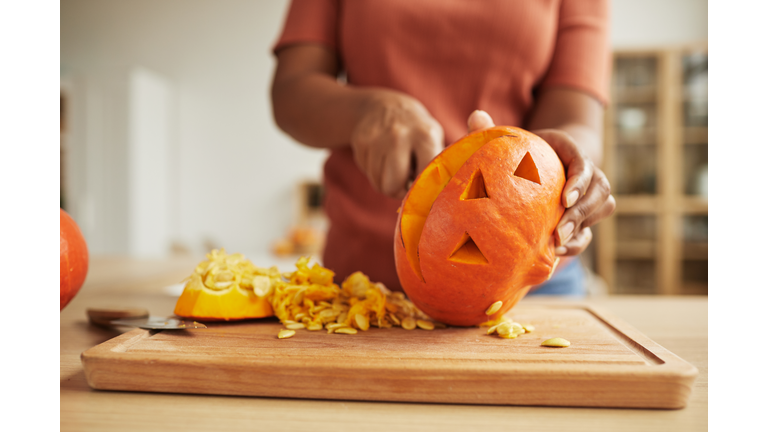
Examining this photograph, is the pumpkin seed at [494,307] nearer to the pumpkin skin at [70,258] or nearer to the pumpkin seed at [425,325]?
the pumpkin seed at [425,325]

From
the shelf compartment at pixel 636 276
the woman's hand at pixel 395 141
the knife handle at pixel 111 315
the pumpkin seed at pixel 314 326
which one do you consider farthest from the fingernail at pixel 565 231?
the shelf compartment at pixel 636 276

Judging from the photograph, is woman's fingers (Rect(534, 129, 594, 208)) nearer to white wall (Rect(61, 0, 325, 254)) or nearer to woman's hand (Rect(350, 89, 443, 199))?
woman's hand (Rect(350, 89, 443, 199))

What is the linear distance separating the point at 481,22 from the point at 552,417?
78cm

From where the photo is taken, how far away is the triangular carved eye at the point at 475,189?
604 millimetres

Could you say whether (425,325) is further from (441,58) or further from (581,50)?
(581,50)

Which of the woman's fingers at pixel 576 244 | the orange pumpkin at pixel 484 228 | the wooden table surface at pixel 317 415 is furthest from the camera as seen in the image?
the woman's fingers at pixel 576 244

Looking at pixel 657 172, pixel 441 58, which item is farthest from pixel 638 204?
pixel 441 58

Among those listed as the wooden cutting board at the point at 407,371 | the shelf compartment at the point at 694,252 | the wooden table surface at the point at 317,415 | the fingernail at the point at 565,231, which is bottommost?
the shelf compartment at the point at 694,252

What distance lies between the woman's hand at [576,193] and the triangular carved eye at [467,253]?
0.11 m

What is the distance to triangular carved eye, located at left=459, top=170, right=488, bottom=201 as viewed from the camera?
604 mm

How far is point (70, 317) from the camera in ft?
2.83

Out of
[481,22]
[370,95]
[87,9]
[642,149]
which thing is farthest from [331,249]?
[87,9]

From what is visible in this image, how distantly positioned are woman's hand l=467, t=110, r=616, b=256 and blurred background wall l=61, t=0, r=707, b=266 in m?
4.18

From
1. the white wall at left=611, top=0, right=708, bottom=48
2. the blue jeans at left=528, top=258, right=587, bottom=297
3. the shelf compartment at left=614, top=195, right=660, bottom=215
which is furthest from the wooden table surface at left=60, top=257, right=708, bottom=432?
the white wall at left=611, top=0, right=708, bottom=48
